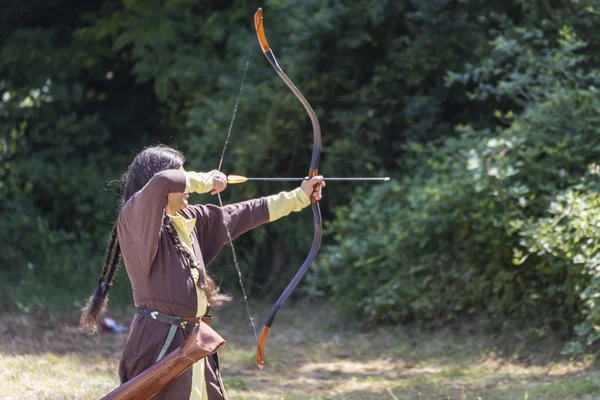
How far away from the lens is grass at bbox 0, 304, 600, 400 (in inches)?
195

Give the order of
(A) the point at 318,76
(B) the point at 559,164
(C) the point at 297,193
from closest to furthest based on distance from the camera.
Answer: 1. (C) the point at 297,193
2. (B) the point at 559,164
3. (A) the point at 318,76

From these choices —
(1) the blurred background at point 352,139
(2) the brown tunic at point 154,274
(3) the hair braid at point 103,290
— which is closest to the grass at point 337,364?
(1) the blurred background at point 352,139

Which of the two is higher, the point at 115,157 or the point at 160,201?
the point at 160,201

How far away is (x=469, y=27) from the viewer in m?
7.69

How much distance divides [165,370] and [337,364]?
3.30m

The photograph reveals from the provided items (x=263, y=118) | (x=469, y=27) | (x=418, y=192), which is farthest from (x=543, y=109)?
(x=263, y=118)

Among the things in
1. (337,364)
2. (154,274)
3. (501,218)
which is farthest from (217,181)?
(501,218)

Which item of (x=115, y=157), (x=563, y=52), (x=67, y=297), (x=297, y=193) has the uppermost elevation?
(x=563, y=52)

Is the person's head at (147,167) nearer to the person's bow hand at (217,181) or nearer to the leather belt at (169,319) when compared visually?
the person's bow hand at (217,181)

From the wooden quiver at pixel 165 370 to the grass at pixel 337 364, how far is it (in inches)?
68.2

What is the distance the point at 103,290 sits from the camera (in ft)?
11.4

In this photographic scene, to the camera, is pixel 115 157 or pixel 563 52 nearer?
pixel 563 52

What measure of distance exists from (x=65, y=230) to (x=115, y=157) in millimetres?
1038

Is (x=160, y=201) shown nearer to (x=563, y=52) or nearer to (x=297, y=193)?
(x=297, y=193)
